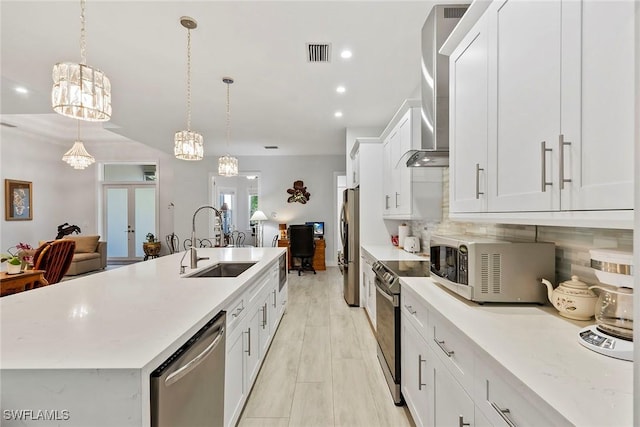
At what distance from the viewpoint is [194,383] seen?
3.72 feet

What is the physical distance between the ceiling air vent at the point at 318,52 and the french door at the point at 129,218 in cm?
711

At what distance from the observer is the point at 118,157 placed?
7.84 metres

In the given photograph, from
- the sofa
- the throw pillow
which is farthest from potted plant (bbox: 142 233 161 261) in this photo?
the throw pillow

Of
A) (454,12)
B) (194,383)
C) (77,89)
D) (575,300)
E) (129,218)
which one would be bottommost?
(194,383)

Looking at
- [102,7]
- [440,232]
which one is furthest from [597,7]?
[102,7]

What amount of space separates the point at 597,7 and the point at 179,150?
301 cm

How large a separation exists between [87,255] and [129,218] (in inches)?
70.2

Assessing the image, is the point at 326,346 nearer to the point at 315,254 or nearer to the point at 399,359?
the point at 399,359

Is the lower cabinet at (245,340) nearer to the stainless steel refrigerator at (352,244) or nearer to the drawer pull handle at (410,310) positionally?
the drawer pull handle at (410,310)

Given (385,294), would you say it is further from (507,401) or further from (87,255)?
(87,255)

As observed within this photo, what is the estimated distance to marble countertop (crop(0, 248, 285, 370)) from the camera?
0.88 metres

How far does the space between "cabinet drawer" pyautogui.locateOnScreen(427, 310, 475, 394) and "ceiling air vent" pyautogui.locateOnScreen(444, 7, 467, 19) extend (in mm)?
2050

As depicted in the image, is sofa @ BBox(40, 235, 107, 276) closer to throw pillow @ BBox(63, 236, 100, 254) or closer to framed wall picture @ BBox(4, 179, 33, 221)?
throw pillow @ BBox(63, 236, 100, 254)

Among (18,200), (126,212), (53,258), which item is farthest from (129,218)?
(53,258)
